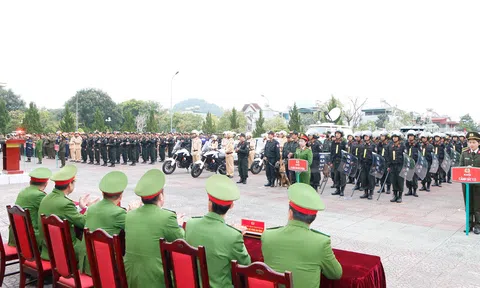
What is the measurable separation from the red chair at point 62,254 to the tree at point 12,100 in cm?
6260

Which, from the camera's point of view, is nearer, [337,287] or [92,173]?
[337,287]

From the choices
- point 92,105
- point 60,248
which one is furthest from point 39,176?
point 92,105

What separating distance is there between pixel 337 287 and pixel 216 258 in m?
0.90

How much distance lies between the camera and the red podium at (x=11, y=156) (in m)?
12.7

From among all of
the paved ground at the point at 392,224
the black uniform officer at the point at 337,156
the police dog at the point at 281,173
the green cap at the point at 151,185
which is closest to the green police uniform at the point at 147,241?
the green cap at the point at 151,185

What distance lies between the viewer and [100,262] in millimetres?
3166

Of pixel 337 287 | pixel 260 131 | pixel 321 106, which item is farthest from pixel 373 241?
pixel 321 106

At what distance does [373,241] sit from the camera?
6.20 m

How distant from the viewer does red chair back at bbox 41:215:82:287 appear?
3.38 meters

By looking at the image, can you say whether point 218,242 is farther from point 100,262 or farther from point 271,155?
point 271,155

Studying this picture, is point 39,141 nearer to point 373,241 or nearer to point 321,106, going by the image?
point 373,241

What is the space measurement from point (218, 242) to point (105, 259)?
0.99 meters

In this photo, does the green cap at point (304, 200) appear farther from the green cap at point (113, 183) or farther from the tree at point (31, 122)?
Result: the tree at point (31, 122)

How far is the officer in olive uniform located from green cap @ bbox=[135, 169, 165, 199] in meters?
6.04
